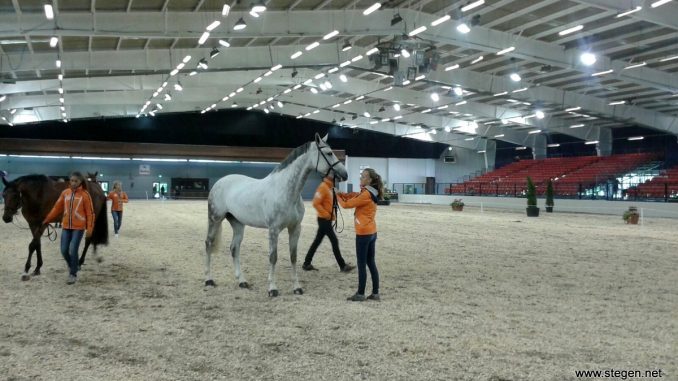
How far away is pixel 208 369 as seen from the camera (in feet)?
13.0

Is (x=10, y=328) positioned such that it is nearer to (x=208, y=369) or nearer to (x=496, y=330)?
(x=208, y=369)

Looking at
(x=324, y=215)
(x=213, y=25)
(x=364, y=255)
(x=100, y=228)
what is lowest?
(x=364, y=255)

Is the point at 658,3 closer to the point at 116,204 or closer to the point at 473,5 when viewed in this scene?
the point at 473,5

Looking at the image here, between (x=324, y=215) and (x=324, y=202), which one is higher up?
(x=324, y=202)

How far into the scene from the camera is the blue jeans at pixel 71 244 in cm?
730

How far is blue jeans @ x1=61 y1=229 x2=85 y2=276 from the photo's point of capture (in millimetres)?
7305

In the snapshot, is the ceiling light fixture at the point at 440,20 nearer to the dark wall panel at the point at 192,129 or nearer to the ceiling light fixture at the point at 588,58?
the ceiling light fixture at the point at 588,58

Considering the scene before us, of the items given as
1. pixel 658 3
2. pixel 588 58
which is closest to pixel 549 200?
Result: pixel 588 58

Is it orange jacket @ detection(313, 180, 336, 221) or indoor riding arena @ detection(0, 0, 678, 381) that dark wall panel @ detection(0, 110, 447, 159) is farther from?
orange jacket @ detection(313, 180, 336, 221)

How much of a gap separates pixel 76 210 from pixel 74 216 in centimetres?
9

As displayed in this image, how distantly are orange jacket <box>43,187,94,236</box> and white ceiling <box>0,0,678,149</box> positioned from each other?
10047 mm

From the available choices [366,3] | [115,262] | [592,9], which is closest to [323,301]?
[115,262]

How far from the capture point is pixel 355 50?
23984 millimetres

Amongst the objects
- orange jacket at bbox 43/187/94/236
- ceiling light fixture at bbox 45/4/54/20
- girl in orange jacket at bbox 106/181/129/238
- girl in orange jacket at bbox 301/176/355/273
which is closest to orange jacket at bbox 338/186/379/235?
girl in orange jacket at bbox 301/176/355/273
